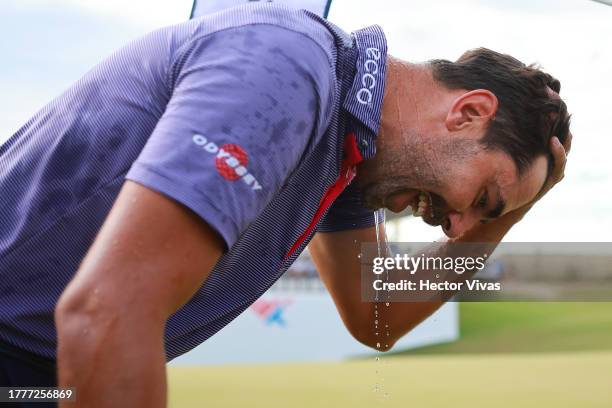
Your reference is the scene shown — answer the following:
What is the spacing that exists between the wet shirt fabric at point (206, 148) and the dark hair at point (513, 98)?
0.17m

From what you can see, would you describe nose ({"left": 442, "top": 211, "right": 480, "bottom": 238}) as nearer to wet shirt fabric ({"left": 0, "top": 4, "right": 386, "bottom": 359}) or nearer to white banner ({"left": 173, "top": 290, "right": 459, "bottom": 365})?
wet shirt fabric ({"left": 0, "top": 4, "right": 386, "bottom": 359})

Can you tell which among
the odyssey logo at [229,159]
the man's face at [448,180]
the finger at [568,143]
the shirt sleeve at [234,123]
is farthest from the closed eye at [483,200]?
the odyssey logo at [229,159]

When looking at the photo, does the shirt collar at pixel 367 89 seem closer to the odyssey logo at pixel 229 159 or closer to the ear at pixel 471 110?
the ear at pixel 471 110

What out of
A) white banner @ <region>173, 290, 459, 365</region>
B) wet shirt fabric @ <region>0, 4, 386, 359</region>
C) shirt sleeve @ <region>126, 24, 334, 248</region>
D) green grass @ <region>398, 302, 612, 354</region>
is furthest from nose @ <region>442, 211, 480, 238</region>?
green grass @ <region>398, 302, 612, 354</region>

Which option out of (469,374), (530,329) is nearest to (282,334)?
(469,374)

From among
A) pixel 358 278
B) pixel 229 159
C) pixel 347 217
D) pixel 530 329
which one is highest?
pixel 229 159

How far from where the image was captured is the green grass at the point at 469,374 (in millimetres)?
6512

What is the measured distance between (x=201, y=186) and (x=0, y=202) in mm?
424

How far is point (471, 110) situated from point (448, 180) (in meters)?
0.13

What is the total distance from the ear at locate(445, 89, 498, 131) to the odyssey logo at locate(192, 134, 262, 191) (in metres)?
0.53

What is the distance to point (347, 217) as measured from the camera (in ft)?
6.61

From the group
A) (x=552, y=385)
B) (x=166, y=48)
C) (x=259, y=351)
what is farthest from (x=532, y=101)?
(x=259, y=351)

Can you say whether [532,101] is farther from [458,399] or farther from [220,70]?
[458,399]

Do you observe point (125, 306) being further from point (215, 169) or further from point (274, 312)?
point (274, 312)
